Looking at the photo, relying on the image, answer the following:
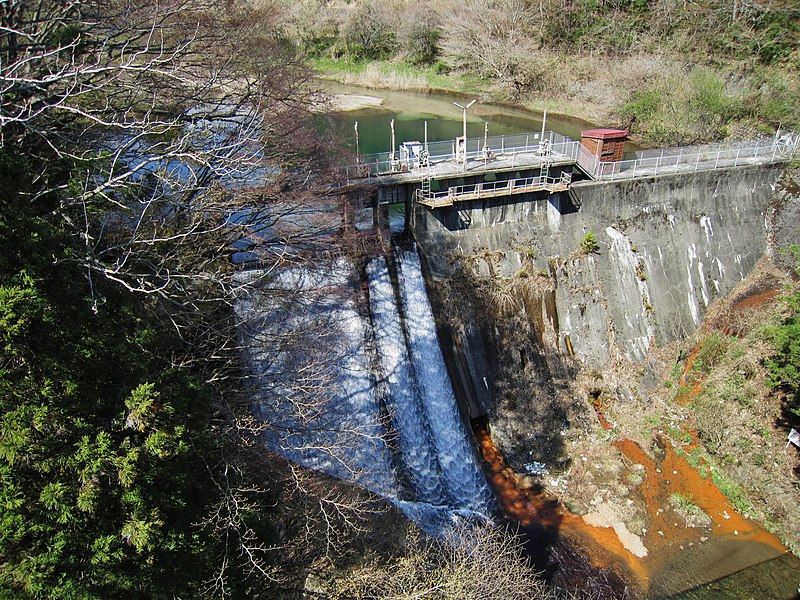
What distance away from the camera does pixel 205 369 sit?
42.0ft

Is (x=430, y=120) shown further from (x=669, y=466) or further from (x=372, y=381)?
(x=669, y=466)

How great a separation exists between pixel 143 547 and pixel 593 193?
19898 mm

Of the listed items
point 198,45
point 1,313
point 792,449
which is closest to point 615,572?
point 792,449

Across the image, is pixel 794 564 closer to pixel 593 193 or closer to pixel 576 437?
pixel 576 437

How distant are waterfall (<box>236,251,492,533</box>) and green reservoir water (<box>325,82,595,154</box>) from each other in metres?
15.1

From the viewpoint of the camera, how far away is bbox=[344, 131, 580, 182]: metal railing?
19609mm

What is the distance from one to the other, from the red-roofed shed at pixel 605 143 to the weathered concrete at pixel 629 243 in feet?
4.01

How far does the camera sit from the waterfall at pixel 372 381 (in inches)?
602

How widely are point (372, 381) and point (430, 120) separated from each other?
2640 cm

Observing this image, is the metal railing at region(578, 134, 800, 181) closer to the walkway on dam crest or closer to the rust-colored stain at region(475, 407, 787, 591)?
the walkway on dam crest

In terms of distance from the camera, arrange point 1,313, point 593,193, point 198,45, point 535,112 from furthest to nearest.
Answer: point 535,112
point 593,193
point 198,45
point 1,313

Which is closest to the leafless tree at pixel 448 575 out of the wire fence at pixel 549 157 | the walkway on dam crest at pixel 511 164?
the walkway on dam crest at pixel 511 164

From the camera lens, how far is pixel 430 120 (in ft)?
126

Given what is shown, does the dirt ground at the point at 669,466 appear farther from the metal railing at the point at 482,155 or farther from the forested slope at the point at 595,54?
the forested slope at the point at 595,54
